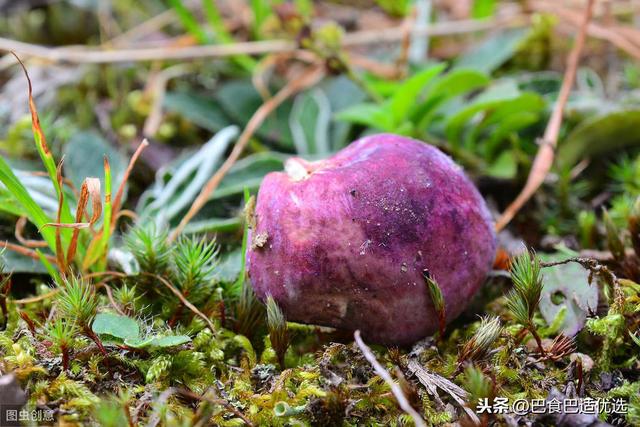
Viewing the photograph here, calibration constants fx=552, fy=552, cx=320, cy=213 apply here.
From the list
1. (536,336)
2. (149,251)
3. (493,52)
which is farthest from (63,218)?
(493,52)

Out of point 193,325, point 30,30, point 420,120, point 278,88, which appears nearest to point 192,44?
point 278,88

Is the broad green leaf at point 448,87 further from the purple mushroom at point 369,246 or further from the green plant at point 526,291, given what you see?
the green plant at point 526,291

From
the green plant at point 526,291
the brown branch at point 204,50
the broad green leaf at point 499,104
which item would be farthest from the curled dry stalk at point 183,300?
the brown branch at point 204,50

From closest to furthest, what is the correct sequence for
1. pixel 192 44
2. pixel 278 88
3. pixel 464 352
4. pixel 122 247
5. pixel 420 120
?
pixel 464 352 < pixel 122 247 < pixel 420 120 < pixel 278 88 < pixel 192 44

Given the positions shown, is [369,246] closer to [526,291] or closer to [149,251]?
[526,291]

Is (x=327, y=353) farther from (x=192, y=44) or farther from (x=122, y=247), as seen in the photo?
(x=192, y=44)

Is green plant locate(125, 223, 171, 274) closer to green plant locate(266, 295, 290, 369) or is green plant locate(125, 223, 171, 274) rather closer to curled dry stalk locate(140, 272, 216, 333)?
curled dry stalk locate(140, 272, 216, 333)
